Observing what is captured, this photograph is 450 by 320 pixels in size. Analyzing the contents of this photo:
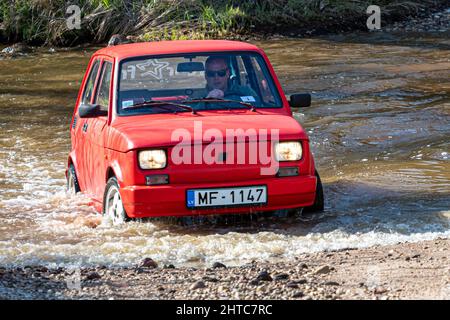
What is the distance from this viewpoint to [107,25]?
2414 cm

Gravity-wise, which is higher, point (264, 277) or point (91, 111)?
point (91, 111)

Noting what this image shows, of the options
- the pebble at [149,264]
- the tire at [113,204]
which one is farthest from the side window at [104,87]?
the pebble at [149,264]

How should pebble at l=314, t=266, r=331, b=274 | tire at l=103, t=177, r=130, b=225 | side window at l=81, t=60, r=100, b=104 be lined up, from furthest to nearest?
side window at l=81, t=60, r=100, b=104 < tire at l=103, t=177, r=130, b=225 < pebble at l=314, t=266, r=331, b=274

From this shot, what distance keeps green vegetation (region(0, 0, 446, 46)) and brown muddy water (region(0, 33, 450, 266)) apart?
9.53 feet

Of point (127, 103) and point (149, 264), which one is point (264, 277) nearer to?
point (149, 264)

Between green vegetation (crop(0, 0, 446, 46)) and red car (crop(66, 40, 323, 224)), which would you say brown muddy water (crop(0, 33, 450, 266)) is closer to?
red car (crop(66, 40, 323, 224))

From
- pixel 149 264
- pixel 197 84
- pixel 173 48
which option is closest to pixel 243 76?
pixel 197 84

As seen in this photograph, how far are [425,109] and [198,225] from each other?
6.93 m

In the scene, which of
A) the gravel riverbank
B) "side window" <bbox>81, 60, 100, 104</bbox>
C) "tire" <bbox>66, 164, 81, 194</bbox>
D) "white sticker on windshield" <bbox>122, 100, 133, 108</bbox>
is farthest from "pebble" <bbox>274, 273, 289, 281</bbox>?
"tire" <bbox>66, 164, 81, 194</bbox>

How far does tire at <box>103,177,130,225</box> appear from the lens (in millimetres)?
7863

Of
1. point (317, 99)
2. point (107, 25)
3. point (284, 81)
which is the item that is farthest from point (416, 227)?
point (107, 25)

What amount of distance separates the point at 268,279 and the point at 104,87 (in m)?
3.44

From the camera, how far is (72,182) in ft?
31.7
